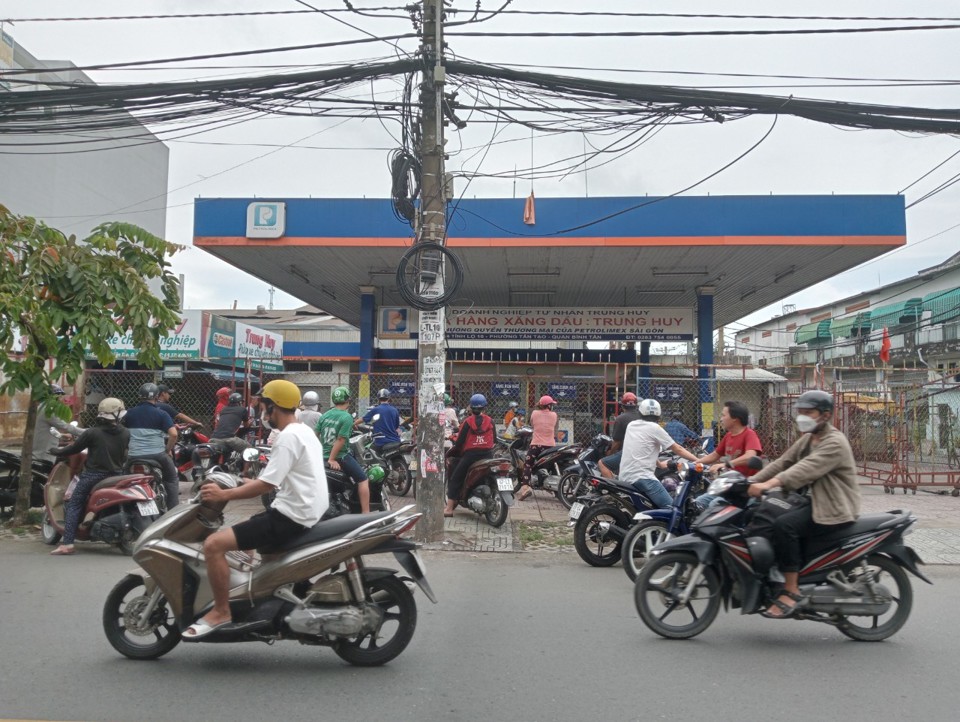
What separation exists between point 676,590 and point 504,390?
34.9 ft

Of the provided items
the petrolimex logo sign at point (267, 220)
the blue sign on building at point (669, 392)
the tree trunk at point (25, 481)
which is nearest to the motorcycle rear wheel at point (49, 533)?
the tree trunk at point (25, 481)

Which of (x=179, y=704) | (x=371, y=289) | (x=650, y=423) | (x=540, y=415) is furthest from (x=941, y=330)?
(x=179, y=704)

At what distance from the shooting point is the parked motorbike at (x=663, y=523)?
20.7ft

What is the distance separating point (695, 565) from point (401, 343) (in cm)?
1917

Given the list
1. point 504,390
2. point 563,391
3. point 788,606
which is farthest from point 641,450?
point 504,390

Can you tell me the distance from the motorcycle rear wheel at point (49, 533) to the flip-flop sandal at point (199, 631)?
4733mm

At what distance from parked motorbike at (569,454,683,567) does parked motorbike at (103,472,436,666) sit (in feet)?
11.0

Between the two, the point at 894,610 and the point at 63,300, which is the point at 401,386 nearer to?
the point at 63,300

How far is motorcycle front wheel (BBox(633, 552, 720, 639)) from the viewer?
5242mm

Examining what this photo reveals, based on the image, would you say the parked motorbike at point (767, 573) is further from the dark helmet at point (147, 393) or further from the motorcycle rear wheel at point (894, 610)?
the dark helmet at point (147, 393)

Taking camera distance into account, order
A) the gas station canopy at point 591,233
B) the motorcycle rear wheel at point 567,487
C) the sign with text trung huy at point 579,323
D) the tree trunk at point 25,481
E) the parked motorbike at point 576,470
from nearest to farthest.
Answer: the tree trunk at point 25,481
the parked motorbike at point 576,470
the motorcycle rear wheel at point 567,487
the gas station canopy at point 591,233
the sign with text trung huy at point 579,323

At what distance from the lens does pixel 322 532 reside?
4.52 meters

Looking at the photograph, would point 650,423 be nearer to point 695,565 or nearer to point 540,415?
point 695,565

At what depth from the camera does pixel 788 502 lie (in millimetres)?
5336
